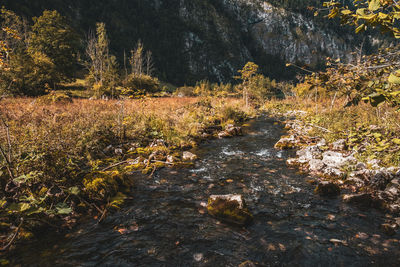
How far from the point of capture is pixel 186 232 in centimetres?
443

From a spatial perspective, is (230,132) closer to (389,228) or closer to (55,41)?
(389,228)

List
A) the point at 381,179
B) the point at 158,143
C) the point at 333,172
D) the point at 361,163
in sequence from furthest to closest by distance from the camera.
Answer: the point at 158,143 → the point at 333,172 → the point at 361,163 → the point at 381,179

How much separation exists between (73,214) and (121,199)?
1.09 meters

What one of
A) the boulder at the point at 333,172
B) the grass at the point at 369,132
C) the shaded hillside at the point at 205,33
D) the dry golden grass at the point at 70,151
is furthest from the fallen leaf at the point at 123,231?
the shaded hillside at the point at 205,33

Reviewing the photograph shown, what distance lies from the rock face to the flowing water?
171mm

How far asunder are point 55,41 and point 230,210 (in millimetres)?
36586

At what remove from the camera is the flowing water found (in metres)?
3.70

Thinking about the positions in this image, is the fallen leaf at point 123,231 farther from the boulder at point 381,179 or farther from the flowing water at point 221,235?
the boulder at point 381,179

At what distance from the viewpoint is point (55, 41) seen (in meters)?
29.8

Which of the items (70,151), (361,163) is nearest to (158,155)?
(70,151)

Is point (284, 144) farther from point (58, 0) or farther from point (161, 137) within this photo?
point (58, 0)

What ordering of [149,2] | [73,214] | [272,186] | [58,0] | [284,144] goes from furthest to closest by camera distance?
[149,2]
[58,0]
[284,144]
[272,186]
[73,214]

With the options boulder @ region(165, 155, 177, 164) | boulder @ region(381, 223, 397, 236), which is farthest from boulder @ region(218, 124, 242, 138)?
boulder @ region(381, 223, 397, 236)

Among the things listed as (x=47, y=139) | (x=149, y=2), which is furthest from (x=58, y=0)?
(x=47, y=139)
